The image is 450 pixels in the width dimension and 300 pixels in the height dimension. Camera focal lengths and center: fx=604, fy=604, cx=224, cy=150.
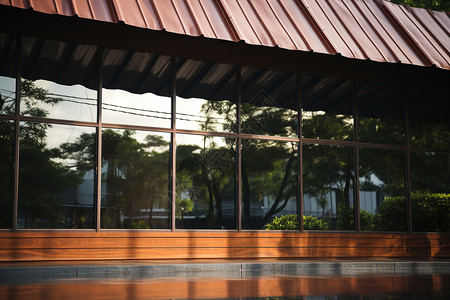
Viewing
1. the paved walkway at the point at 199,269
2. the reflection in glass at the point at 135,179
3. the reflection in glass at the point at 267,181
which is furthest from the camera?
the reflection in glass at the point at 267,181

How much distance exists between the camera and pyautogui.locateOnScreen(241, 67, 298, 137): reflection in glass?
542 inches

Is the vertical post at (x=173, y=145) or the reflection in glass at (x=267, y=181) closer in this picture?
the vertical post at (x=173, y=145)

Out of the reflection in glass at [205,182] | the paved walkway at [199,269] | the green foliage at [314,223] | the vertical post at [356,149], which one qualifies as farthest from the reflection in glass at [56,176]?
the vertical post at [356,149]

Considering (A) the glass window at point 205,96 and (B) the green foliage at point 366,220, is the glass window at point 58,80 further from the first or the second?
(B) the green foliage at point 366,220

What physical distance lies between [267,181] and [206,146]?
1634 mm

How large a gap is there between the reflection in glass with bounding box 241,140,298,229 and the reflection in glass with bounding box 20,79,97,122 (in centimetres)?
357

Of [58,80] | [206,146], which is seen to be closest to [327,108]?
[206,146]

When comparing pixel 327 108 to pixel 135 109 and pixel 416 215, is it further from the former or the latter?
pixel 135 109

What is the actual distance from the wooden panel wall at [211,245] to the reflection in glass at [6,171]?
35cm

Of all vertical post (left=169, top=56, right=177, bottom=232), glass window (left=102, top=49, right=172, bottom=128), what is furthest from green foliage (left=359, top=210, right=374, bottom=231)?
glass window (left=102, top=49, right=172, bottom=128)

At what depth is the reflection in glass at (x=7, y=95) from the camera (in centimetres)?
1145

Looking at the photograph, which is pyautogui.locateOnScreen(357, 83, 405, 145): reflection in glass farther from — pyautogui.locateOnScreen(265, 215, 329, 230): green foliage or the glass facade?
pyautogui.locateOnScreen(265, 215, 329, 230): green foliage

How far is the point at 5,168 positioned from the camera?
11.3m

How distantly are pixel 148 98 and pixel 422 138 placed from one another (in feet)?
23.9
